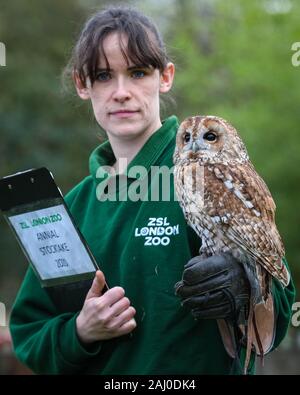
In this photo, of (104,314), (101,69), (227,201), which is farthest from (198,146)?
(104,314)

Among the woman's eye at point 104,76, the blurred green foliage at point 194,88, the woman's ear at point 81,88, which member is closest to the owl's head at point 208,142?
the woman's eye at point 104,76

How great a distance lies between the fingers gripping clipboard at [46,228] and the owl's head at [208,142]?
47 cm

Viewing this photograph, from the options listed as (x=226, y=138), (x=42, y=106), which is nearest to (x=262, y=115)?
(x=42, y=106)

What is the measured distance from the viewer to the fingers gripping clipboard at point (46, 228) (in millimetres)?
2939

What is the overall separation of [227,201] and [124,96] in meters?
0.53

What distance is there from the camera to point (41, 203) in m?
2.97

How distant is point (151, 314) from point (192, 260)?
0.25 m

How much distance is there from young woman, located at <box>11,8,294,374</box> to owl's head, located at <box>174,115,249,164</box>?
0.38 feet

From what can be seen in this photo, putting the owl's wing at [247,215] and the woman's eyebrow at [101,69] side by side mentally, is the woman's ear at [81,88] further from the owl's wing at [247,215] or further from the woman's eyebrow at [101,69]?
the owl's wing at [247,215]

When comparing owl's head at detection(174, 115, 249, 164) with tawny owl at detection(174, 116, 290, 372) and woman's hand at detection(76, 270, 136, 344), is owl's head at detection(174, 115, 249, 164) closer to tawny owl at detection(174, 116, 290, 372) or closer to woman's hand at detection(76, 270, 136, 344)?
tawny owl at detection(174, 116, 290, 372)

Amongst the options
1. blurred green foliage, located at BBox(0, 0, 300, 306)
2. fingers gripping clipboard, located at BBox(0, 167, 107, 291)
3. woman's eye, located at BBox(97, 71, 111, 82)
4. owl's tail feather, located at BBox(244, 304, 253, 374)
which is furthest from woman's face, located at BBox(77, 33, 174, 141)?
blurred green foliage, located at BBox(0, 0, 300, 306)
